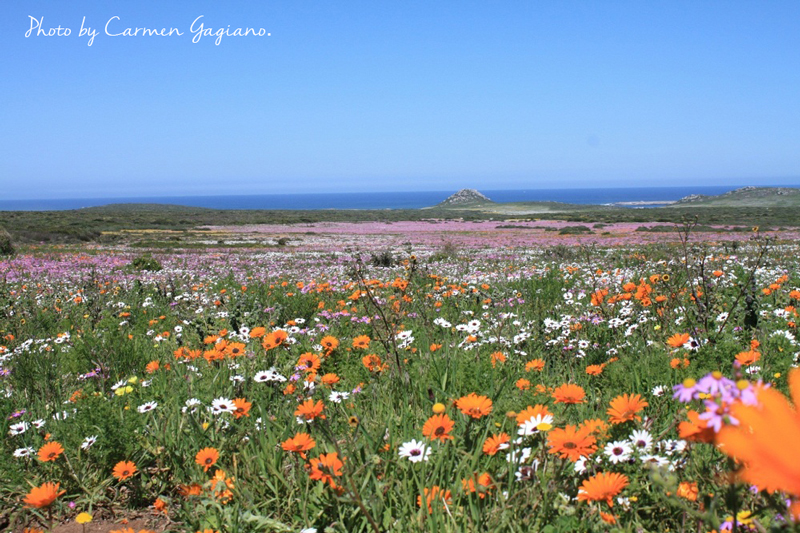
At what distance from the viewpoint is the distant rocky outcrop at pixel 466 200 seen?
11984 centimetres

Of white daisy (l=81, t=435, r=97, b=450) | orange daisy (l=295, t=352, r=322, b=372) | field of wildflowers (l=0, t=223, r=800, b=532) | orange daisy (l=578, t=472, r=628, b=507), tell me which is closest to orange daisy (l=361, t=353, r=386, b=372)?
field of wildflowers (l=0, t=223, r=800, b=532)

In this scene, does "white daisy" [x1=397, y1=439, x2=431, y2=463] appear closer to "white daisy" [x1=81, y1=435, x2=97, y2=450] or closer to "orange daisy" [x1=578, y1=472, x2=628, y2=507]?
"orange daisy" [x1=578, y1=472, x2=628, y2=507]

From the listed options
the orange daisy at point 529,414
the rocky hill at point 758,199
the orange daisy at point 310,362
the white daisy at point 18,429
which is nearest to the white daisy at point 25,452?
the white daisy at point 18,429

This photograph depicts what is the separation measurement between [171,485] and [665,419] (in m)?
2.43

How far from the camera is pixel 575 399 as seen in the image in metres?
1.93

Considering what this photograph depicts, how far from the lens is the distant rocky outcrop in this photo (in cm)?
11984

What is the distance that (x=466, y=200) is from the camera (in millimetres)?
126250

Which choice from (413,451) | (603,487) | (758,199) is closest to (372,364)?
(413,451)

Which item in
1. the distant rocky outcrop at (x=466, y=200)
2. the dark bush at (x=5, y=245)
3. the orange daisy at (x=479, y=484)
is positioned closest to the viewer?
the orange daisy at (x=479, y=484)

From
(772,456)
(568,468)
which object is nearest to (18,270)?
(568,468)

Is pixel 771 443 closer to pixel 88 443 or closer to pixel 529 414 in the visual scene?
pixel 529 414

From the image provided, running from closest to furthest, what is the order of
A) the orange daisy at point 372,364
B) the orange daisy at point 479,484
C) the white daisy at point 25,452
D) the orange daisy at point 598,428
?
1. the orange daisy at point 479,484
2. the orange daisy at point 598,428
3. the white daisy at point 25,452
4. the orange daisy at point 372,364

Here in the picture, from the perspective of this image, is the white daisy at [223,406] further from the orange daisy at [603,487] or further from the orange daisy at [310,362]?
the orange daisy at [603,487]

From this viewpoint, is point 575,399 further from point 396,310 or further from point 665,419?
point 396,310
